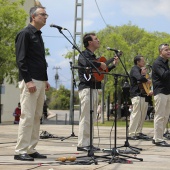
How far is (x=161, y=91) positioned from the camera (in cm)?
1011

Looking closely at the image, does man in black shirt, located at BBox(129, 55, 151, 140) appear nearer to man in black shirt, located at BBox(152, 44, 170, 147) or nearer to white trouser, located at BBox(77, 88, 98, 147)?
man in black shirt, located at BBox(152, 44, 170, 147)

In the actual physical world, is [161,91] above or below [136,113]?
above

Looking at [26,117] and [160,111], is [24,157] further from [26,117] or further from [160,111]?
[160,111]

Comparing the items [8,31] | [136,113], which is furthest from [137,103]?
[8,31]

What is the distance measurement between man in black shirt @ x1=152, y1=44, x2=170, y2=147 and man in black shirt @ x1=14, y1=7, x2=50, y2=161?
3561 millimetres

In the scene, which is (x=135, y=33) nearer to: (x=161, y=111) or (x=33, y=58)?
(x=161, y=111)

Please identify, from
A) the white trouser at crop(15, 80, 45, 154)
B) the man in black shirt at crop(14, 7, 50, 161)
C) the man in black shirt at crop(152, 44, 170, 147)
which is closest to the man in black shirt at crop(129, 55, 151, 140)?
the man in black shirt at crop(152, 44, 170, 147)

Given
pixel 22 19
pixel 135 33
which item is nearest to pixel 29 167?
pixel 22 19

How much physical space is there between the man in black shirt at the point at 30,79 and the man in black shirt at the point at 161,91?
3.56 metres

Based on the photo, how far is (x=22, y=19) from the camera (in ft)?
103

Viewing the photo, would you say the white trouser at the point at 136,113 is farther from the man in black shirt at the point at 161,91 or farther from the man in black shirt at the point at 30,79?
the man in black shirt at the point at 30,79

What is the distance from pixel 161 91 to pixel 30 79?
4013 mm

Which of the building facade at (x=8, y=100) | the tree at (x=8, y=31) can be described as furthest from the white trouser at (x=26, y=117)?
the building facade at (x=8, y=100)

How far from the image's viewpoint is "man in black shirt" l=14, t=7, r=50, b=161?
6.99 meters
